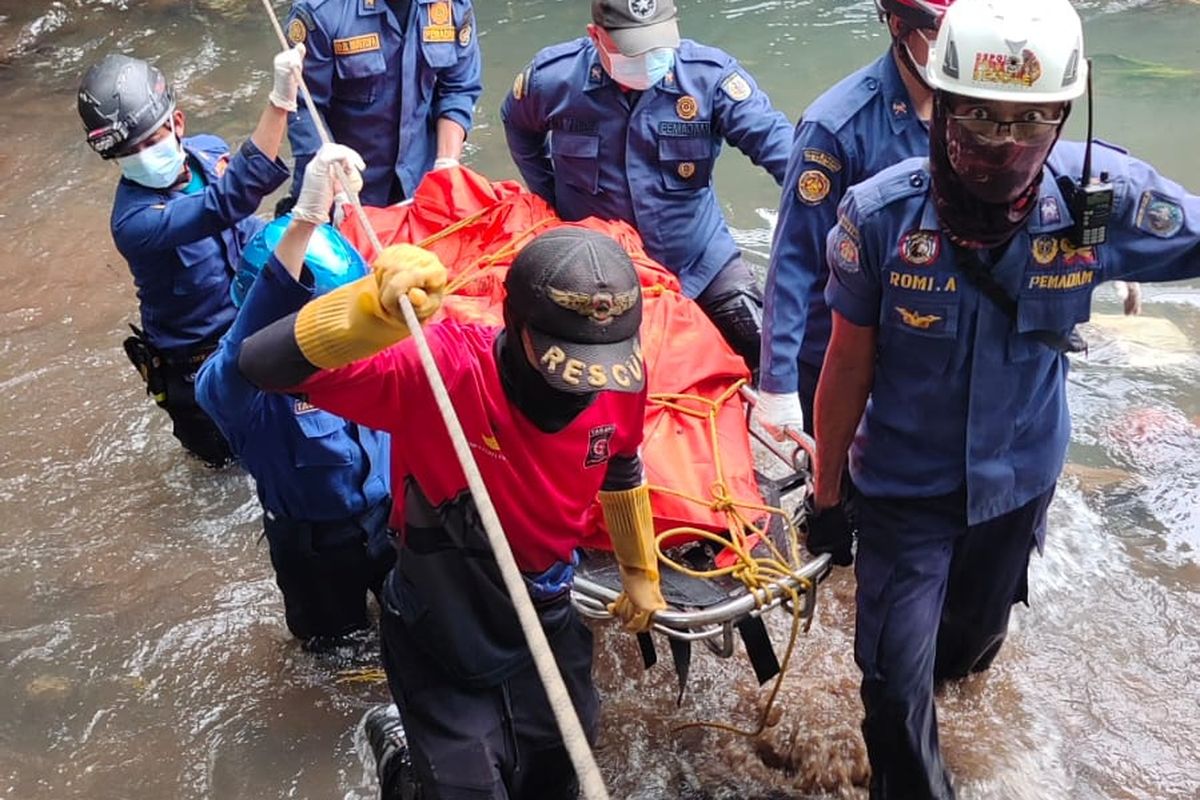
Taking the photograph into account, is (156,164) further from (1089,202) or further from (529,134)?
(1089,202)

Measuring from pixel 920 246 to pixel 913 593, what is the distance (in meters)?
0.81

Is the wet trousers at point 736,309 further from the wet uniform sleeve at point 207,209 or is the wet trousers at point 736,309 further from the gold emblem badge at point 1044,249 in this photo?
the gold emblem badge at point 1044,249

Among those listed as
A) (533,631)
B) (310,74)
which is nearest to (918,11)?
(533,631)

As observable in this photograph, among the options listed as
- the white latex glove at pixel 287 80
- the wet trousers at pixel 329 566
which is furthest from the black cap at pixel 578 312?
the white latex glove at pixel 287 80

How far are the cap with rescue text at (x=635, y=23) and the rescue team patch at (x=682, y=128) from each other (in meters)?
0.29

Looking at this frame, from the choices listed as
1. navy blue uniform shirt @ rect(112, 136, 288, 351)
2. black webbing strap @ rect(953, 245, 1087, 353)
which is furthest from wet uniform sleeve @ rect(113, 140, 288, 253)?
black webbing strap @ rect(953, 245, 1087, 353)

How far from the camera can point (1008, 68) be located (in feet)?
7.00

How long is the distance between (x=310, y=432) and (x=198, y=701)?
1198 mm

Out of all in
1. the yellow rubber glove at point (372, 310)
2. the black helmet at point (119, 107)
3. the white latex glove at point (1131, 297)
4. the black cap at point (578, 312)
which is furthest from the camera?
the black helmet at point (119, 107)

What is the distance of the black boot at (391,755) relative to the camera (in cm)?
272

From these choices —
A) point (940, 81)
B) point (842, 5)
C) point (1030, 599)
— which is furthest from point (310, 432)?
point (842, 5)

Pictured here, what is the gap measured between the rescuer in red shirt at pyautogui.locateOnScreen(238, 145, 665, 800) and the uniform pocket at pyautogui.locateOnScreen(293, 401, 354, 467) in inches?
27.6

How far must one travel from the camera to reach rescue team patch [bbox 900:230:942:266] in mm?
2295

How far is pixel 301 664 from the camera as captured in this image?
372 cm
